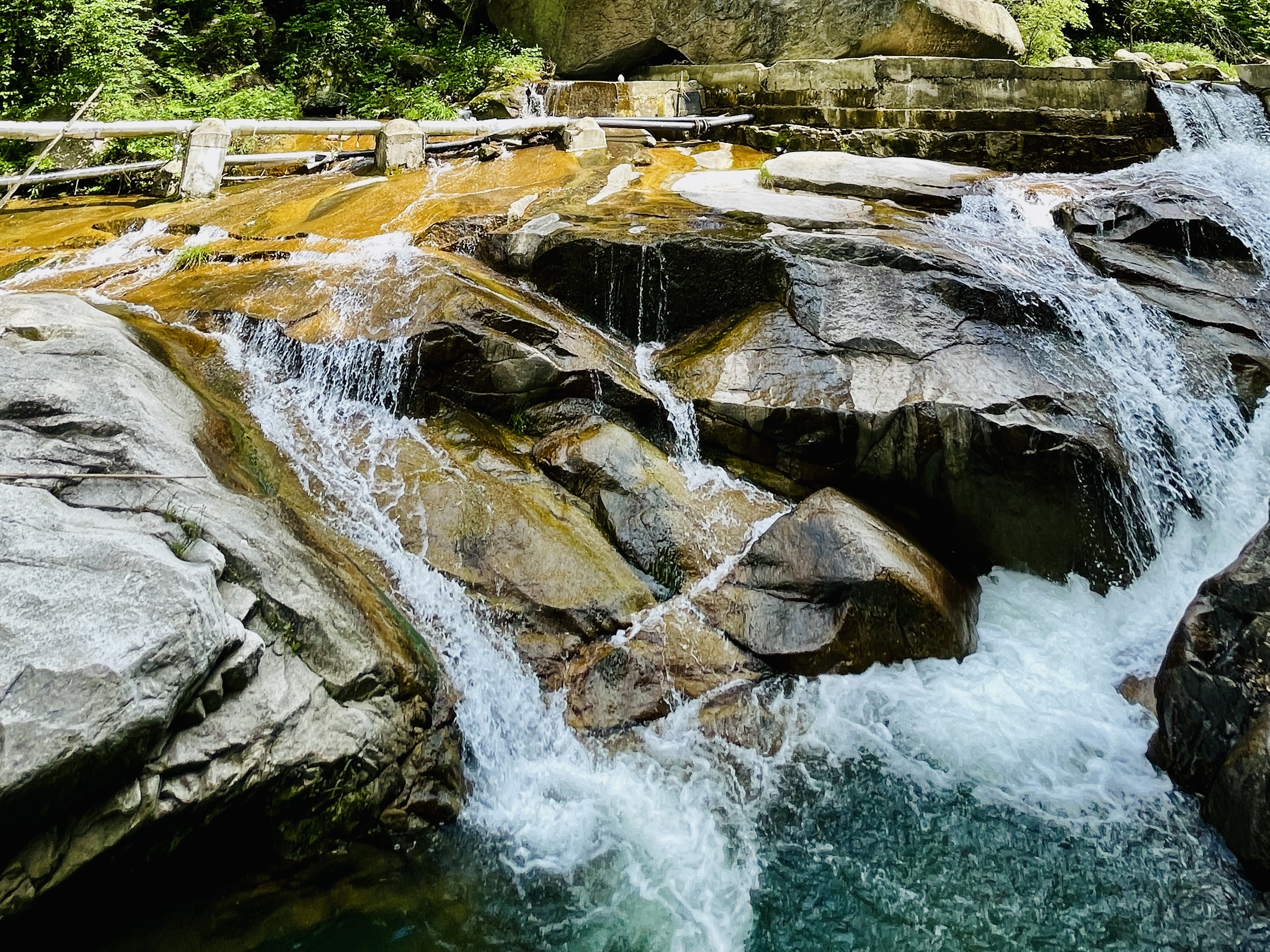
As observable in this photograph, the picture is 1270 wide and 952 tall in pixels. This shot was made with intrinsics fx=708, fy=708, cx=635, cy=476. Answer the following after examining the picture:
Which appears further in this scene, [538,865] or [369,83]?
[369,83]

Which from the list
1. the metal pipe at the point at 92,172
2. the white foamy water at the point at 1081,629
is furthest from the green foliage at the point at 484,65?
the white foamy water at the point at 1081,629

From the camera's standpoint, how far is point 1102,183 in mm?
8320

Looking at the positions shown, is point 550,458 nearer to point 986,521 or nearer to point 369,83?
point 986,521

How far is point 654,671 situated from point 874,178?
680 cm

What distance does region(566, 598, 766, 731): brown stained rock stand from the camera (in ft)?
13.8

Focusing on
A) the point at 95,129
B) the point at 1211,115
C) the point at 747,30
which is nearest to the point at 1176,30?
the point at 1211,115

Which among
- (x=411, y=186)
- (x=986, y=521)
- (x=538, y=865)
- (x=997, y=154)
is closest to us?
(x=538, y=865)

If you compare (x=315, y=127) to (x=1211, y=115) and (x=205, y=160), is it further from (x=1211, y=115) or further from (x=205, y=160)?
(x=1211, y=115)

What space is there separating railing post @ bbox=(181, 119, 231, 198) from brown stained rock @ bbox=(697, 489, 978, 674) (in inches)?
354

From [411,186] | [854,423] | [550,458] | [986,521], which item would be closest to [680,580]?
[550,458]

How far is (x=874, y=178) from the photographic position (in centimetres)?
841

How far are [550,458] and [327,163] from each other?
810cm

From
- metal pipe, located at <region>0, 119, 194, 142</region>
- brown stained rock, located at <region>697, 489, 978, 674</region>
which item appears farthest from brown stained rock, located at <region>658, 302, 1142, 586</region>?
metal pipe, located at <region>0, 119, 194, 142</region>

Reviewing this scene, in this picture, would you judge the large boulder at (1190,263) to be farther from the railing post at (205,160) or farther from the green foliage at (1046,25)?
the railing post at (205,160)
